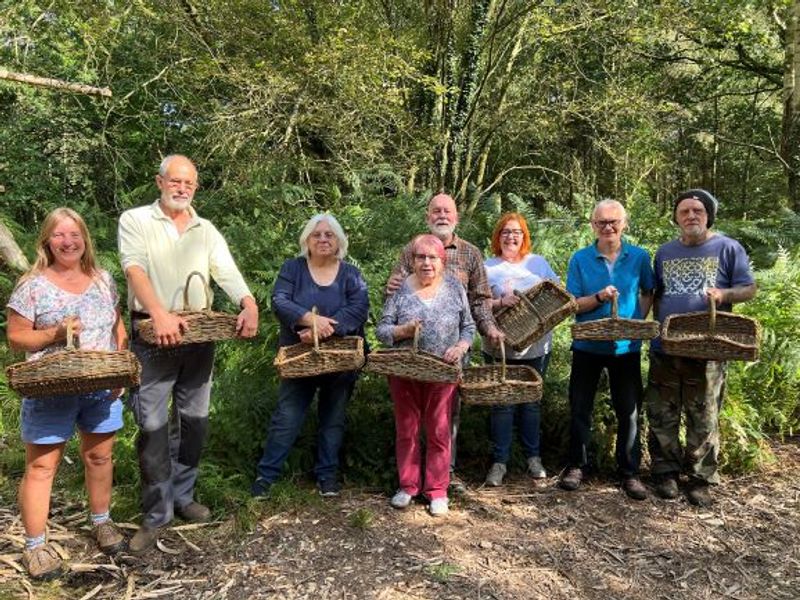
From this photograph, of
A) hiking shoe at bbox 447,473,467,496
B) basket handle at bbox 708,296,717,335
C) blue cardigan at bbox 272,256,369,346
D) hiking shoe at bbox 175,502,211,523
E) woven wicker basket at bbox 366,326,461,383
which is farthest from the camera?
hiking shoe at bbox 447,473,467,496

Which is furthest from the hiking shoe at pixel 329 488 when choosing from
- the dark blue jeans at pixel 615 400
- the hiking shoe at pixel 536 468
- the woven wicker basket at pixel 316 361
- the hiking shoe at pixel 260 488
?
the dark blue jeans at pixel 615 400

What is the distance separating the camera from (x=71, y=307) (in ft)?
10.2

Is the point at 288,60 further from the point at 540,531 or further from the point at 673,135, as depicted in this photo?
the point at 673,135

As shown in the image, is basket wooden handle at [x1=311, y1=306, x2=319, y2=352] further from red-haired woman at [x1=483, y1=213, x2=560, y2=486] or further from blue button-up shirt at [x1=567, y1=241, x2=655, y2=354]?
blue button-up shirt at [x1=567, y1=241, x2=655, y2=354]

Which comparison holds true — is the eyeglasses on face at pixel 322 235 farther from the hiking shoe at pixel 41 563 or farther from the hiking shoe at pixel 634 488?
the hiking shoe at pixel 634 488

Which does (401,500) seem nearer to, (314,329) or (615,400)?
(314,329)

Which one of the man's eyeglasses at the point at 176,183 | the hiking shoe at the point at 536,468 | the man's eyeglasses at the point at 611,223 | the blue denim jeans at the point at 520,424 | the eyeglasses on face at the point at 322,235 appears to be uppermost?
the man's eyeglasses at the point at 176,183

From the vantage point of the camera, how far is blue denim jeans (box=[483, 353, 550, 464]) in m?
4.29

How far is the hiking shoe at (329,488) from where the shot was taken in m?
4.02

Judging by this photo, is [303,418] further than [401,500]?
Yes

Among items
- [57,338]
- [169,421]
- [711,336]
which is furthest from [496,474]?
[57,338]

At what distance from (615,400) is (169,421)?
2887mm

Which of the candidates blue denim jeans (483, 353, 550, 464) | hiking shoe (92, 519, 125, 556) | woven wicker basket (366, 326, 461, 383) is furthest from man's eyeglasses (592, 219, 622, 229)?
hiking shoe (92, 519, 125, 556)

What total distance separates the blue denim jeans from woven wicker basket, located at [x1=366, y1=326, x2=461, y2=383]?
3.01 ft
